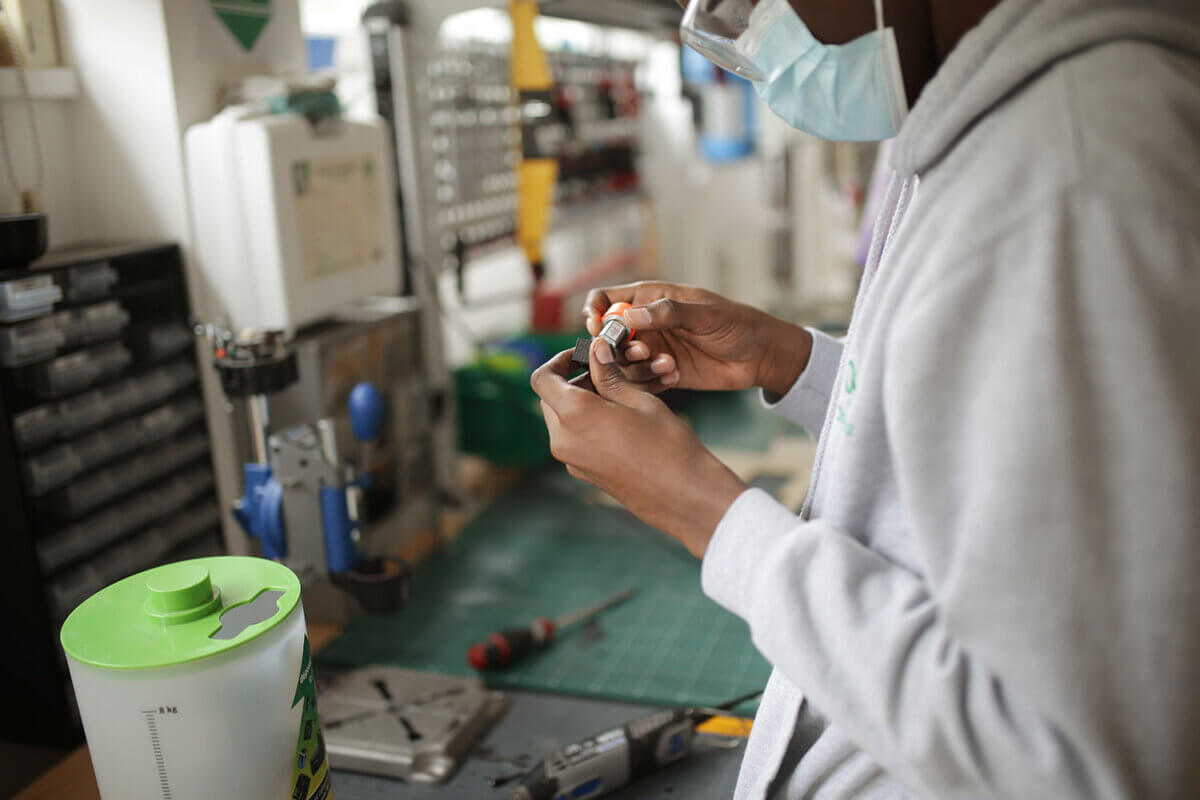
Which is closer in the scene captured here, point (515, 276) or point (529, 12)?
point (529, 12)

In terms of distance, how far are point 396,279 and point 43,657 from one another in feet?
3.05

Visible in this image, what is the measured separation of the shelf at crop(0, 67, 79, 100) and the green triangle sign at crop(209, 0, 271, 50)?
0.26m

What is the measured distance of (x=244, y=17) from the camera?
1.60m

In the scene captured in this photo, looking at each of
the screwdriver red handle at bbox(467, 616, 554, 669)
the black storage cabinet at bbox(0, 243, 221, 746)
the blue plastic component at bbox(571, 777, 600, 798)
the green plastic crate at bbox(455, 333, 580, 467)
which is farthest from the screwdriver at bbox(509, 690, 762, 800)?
the green plastic crate at bbox(455, 333, 580, 467)

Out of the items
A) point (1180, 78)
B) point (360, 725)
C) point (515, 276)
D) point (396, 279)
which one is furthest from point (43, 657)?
point (515, 276)

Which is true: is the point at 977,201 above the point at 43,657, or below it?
above

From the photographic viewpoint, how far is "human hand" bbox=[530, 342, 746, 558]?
66 centimetres

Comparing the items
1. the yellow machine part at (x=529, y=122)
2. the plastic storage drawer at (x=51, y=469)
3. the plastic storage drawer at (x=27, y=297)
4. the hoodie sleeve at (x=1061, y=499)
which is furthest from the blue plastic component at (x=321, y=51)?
the hoodie sleeve at (x=1061, y=499)

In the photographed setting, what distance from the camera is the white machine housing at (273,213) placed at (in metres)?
1.44

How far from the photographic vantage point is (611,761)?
1111 millimetres

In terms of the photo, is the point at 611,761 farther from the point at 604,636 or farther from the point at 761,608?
the point at 761,608

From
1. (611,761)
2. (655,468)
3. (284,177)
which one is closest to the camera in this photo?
(655,468)

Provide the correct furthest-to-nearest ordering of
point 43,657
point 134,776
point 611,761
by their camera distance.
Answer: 1. point 43,657
2. point 611,761
3. point 134,776

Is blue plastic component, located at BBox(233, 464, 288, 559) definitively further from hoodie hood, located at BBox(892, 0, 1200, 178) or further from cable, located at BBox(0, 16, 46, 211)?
hoodie hood, located at BBox(892, 0, 1200, 178)
